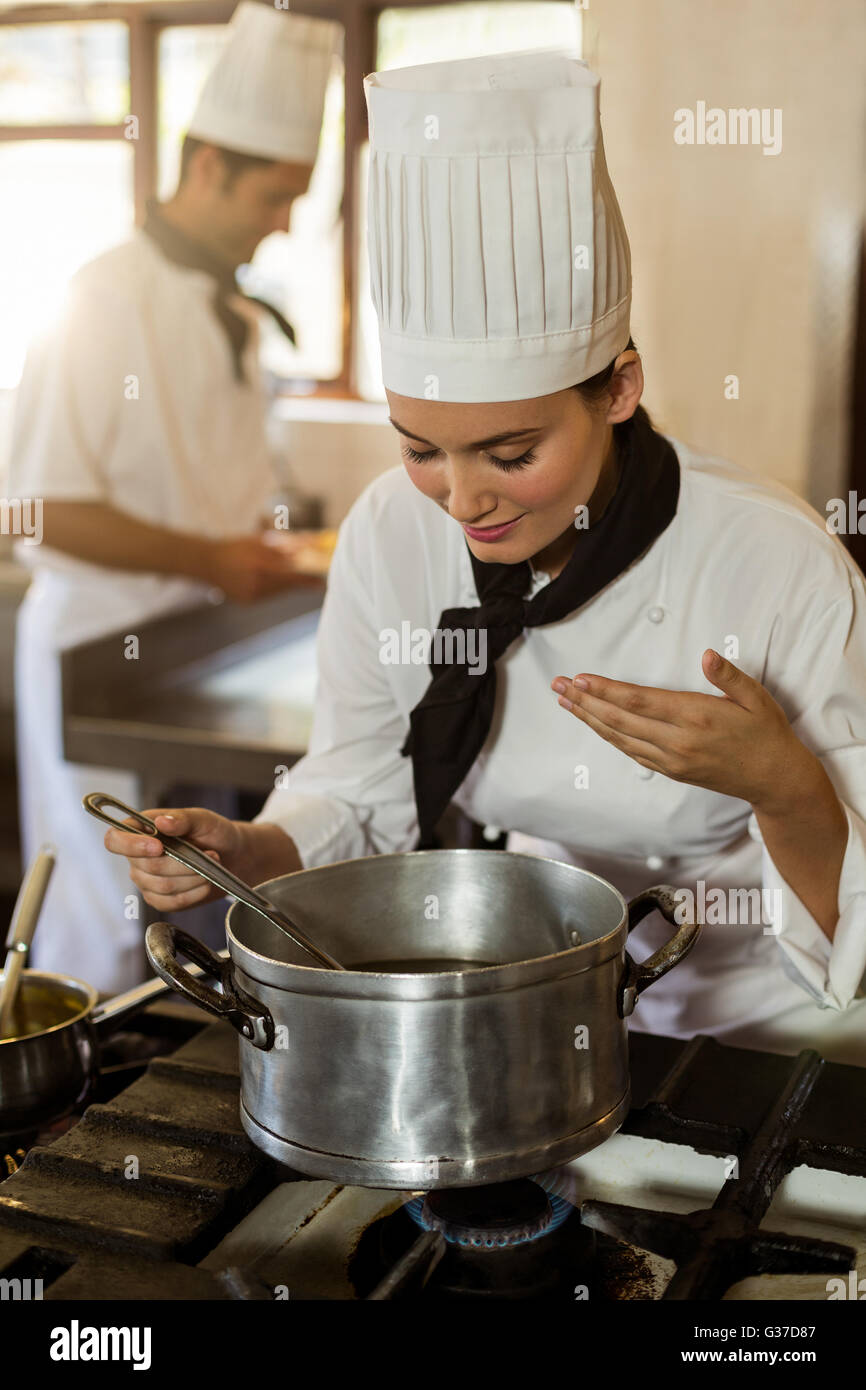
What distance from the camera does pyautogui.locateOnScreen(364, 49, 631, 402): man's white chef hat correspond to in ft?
3.67

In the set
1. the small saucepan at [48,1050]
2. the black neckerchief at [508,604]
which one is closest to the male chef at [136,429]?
the black neckerchief at [508,604]

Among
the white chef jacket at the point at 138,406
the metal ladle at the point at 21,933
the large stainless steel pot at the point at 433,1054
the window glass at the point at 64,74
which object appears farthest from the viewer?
the window glass at the point at 64,74

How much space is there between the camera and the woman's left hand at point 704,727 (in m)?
1.08

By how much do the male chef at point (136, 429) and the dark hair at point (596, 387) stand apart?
5.26ft

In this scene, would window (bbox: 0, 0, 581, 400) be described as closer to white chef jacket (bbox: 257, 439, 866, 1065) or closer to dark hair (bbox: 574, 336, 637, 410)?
white chef jacket (bbox: 257, 439, 866, 1065)

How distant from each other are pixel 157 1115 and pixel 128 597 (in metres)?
1.92

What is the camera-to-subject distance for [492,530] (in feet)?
4.04

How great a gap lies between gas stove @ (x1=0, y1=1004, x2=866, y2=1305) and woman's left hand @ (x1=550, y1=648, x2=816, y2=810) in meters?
0.25

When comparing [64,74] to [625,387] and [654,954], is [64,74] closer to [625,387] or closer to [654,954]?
[625,387]

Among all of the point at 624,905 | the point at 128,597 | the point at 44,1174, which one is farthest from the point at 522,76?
the point at 128,597

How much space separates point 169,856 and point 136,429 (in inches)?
69.5

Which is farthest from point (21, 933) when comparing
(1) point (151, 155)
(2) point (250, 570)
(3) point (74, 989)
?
(1) point (151, 155)

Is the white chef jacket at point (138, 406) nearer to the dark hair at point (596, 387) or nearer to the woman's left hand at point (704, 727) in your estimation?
the dark hair at point (596, 387)
